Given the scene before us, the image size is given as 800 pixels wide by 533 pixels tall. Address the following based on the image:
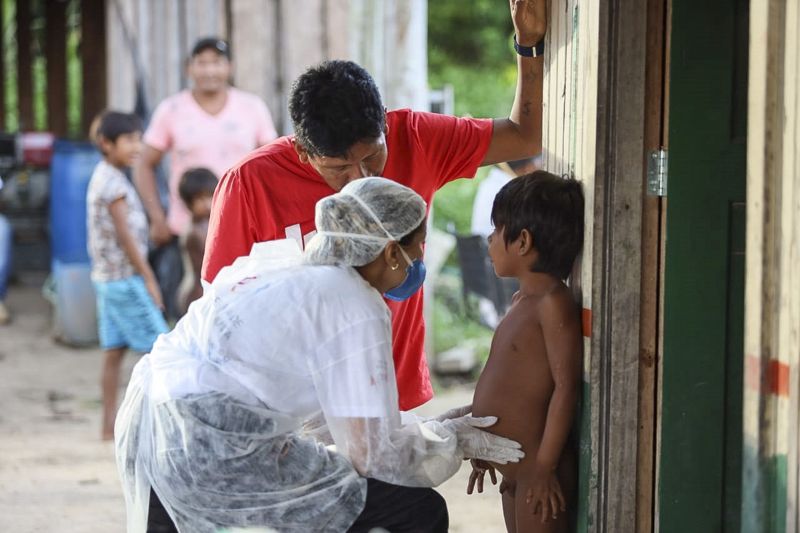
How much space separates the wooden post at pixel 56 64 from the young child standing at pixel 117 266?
8.21 meters

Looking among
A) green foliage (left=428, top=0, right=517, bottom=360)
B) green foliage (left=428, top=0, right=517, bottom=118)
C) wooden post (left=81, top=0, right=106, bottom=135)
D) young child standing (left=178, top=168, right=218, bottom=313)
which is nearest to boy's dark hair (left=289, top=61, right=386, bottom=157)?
young child standing (left=178, top=168, right=218, bottom=313)

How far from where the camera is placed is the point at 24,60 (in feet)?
49.5

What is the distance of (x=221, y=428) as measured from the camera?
3066 mm

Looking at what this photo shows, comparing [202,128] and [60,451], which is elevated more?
[202,128]

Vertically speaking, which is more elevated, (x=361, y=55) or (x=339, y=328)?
(x=361, y=55)

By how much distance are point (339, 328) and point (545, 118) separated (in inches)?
41.1

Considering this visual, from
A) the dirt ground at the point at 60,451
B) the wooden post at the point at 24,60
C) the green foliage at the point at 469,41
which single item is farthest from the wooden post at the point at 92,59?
the green foliage at the point at 469,41

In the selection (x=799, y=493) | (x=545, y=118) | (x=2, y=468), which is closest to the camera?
(x=799, y=493)

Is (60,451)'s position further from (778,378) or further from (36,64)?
(36,64)

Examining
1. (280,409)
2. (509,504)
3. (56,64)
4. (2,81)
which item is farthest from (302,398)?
(2,81)

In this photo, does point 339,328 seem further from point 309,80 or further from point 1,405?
point 1,405

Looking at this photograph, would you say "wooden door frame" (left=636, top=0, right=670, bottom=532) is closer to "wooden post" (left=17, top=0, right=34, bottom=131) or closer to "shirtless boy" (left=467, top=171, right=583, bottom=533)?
"shirtless boy" (left=467, top=171, right=583, bottom=533)

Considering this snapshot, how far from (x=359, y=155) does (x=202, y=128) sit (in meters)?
4.12

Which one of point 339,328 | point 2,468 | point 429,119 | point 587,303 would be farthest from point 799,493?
point 2,468
